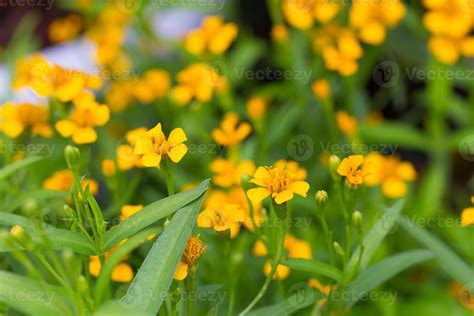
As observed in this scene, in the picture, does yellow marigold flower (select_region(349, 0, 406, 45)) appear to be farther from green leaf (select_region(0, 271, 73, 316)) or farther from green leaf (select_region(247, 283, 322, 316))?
green leaf (select_region(0, 271, 73, 316))

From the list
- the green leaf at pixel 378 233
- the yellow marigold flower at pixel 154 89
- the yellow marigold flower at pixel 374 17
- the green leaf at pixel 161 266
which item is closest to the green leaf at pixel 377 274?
the green leaf at pixel 378 233

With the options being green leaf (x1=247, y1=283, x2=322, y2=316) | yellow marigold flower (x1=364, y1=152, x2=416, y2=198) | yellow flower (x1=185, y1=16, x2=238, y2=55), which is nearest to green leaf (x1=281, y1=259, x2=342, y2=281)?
green leaf (x1=247, y1=283, x2=322, y2=316)

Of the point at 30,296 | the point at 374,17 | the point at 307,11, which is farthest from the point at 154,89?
the point at 30,296

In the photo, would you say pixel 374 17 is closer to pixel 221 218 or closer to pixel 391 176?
pixel 391 176

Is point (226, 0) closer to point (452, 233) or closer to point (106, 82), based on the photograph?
point (106, 82)

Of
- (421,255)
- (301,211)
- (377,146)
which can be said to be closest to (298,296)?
(421,255)

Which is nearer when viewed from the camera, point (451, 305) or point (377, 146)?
point (451, 305)
